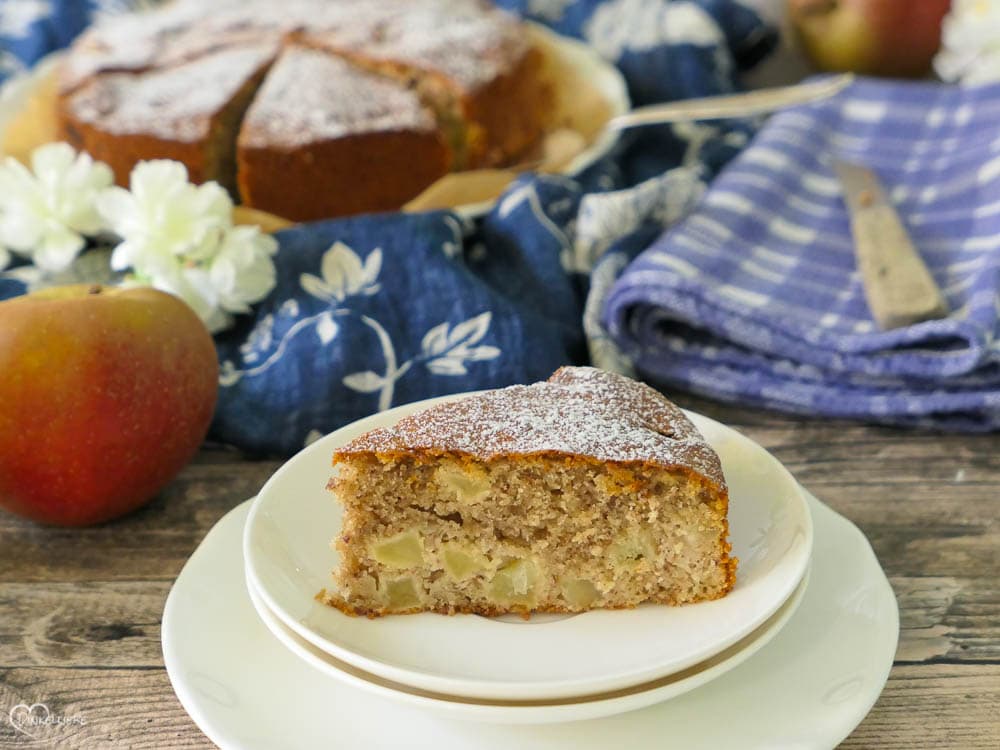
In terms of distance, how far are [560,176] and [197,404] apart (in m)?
0.86

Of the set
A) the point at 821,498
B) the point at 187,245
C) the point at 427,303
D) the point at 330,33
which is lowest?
the point at 821,498

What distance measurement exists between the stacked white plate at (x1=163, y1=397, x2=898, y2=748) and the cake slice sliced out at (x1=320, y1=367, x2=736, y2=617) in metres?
0.04

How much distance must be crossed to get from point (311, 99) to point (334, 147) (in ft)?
0.47

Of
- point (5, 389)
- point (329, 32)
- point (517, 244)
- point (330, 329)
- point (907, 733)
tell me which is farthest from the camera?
point (329, 32)

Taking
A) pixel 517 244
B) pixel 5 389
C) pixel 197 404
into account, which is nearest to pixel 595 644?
pixel 197 404

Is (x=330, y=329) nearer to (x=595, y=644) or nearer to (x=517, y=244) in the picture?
(x=517, y=244)

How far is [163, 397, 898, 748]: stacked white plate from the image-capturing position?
3.34 feet

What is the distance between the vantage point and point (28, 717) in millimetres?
1189

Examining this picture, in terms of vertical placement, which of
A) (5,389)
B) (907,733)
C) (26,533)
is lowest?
(26,533)

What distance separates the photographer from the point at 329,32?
2.30m

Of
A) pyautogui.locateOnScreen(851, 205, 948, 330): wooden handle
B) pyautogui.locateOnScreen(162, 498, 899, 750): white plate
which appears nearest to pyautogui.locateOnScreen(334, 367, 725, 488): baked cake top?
pyautogui.locateOnScreen(162, 498, 899, 750): white plate

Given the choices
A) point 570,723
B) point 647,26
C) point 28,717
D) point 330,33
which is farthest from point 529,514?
point 647,26

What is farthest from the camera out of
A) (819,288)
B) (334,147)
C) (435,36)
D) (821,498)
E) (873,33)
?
(873,33)
